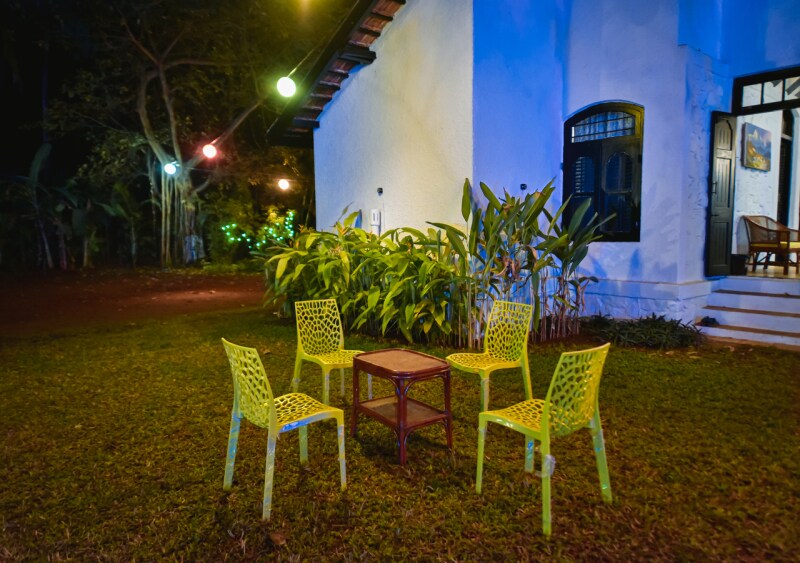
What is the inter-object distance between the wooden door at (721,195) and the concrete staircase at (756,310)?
344 millimetres

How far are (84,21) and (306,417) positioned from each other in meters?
14.5

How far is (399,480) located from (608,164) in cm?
619

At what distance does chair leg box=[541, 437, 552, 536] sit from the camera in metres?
2.51

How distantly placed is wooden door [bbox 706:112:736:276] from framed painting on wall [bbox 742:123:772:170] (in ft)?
2.82

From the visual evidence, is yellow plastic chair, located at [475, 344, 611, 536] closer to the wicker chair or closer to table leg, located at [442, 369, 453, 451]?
table leg, located at [442, 369, 453, 451]

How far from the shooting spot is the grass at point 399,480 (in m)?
2.50

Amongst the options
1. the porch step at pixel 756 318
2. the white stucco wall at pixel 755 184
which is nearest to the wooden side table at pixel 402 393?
the porch step at pixel 756 318

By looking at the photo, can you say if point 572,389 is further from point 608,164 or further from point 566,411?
point 608,164

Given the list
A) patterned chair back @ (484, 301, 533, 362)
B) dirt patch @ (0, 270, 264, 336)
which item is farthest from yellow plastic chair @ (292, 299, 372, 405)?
dirt patch @ (0, 270, 264, 336)

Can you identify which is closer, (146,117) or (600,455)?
(600,455)

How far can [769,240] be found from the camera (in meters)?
7.80

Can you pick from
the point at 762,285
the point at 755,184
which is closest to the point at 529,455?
the point at 762,285

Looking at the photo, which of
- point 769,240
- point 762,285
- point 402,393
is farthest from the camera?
point 769,240

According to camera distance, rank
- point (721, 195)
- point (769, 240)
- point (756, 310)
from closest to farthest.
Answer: point (756, 310), point (721, 195), point (769, 240)
